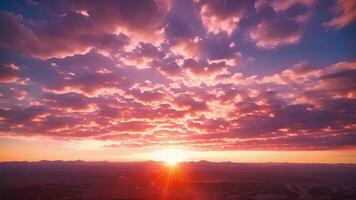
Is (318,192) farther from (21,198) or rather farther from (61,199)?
(21,198)

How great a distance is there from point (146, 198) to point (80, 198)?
69.1ft

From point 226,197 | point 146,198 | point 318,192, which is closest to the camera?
point 146,198

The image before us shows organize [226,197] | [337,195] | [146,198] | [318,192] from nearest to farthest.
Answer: [146,198] → [226,197] → [337,195] → [318,192]

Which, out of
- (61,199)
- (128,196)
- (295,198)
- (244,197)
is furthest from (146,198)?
(295,198)

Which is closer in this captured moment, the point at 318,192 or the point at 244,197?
the point at 244,197

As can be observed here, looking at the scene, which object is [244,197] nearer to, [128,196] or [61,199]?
[128,196]

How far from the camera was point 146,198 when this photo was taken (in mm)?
93688

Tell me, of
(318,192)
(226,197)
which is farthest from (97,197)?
(318,192)

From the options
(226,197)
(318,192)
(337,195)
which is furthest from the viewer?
(318,192)

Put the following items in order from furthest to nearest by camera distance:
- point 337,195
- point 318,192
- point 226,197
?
point 318,192, point 337,195, point 226,197

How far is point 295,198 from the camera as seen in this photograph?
98.8 metres

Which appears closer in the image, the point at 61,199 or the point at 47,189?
the point at 61,199

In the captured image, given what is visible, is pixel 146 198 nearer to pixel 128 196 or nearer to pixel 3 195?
pixel 128 196

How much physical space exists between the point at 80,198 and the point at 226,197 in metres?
47.6
